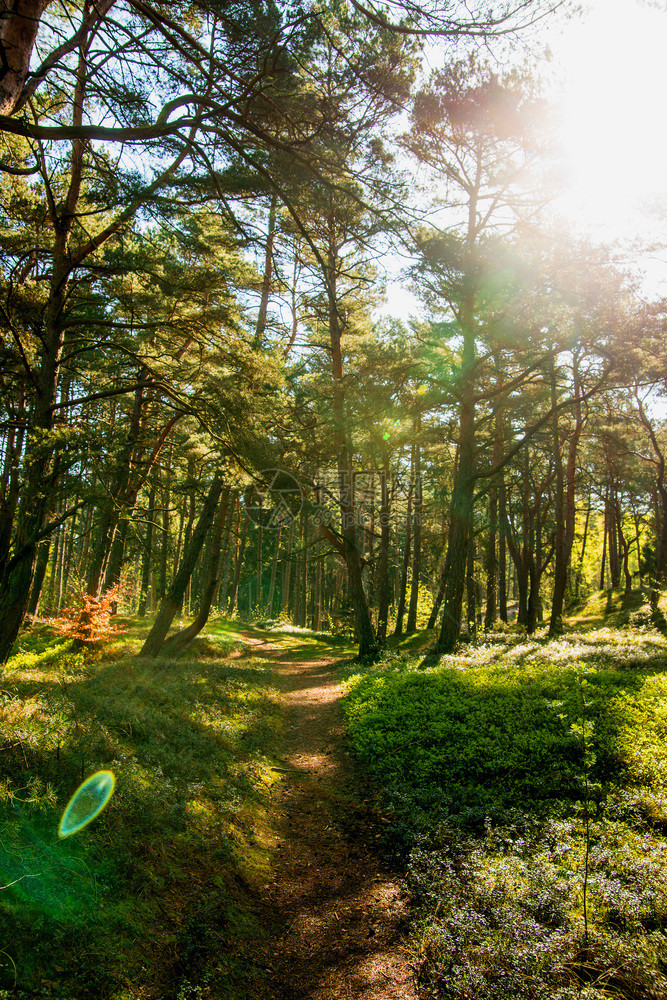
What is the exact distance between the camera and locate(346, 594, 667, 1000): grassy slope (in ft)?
9.37

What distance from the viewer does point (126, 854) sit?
336cm

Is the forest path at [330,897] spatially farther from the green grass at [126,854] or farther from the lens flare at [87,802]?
the lens flare at [87,802]

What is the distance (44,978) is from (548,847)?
350 cm

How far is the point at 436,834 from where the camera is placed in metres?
4.54

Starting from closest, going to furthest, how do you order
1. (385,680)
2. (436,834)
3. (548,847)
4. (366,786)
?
(548,847), (436,834), (366,786), (385,680)

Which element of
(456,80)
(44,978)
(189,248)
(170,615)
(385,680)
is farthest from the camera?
(170,615)

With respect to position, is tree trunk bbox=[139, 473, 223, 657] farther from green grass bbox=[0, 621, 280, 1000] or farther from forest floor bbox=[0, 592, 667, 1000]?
green grass bbox=[0, 621, 280, 1000]

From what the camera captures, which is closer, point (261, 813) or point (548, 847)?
point (548, 847)

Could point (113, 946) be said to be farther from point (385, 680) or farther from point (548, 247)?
point (548, 247)

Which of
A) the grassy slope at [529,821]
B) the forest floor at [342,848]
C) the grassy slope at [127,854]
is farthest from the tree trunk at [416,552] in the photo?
the grassy slope at [127,854]

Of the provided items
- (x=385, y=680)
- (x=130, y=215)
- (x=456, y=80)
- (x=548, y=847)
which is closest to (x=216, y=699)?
(x=385, y=680)

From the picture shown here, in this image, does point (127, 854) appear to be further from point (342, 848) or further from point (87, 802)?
point (342, 848)

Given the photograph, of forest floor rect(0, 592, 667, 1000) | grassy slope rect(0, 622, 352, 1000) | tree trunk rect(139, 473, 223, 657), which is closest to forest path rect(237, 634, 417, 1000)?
forest floor rect(0, 592, 667, 1000)

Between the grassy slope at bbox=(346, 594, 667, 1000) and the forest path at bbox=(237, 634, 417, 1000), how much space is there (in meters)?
0.21
